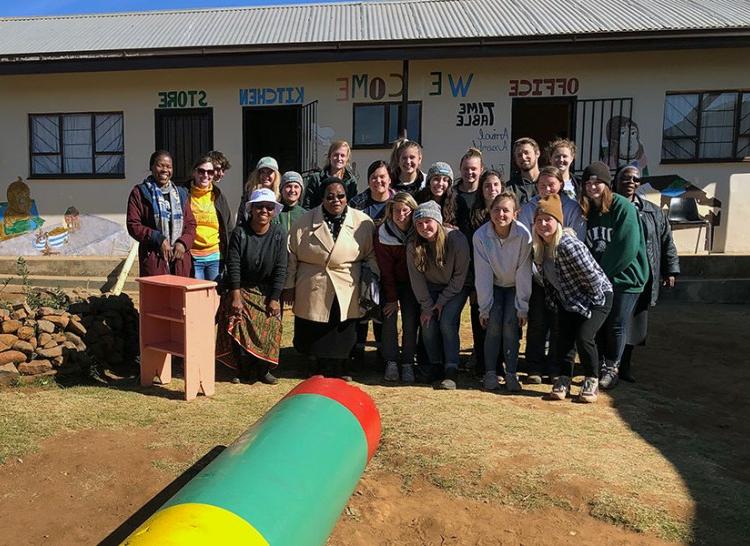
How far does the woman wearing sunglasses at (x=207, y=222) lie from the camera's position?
212 inches

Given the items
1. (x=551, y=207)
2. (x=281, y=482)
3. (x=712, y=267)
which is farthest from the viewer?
(x=712, y=267)

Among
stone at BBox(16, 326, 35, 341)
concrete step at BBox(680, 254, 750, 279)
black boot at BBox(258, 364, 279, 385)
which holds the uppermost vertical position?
concrete step at BBox(680, 254, 750, 279)

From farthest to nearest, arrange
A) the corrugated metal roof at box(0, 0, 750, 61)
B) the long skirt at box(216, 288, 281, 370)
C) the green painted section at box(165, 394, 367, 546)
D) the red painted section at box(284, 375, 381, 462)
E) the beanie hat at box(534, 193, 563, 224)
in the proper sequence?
the corrugated metal roof at box(0, 0, 750, 61), the long skirt at box(216, 288, 281, 370), the beanie hat at box(534, 193, 563, 224), the red painted section at box(284, 375, 381, 462), the green painted section at box(165, 394, 367, 546)

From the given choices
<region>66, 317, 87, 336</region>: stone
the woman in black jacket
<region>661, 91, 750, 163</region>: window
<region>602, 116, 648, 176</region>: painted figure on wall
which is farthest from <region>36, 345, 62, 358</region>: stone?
<region>661, 91, 750, 163</region>: window

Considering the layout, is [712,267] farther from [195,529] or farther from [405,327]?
A: [195,529]

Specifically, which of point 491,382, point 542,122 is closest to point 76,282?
point 491,382

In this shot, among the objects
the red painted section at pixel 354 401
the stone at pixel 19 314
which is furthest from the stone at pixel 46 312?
the red painted section at pixel 354 401

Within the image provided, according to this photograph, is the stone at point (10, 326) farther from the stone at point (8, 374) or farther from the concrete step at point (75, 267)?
the concrete step at point (75, 267)

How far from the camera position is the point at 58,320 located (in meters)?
5.44

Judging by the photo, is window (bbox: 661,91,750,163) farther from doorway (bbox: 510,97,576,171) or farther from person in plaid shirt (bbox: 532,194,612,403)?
person in plaid shirt (bbox: 532,194,612,403)

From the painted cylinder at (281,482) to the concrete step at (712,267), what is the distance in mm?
7914

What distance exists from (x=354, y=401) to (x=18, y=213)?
35.2ft

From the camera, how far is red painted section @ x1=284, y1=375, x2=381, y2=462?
347 centimetres

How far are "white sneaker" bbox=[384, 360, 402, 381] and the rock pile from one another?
2372 mm
